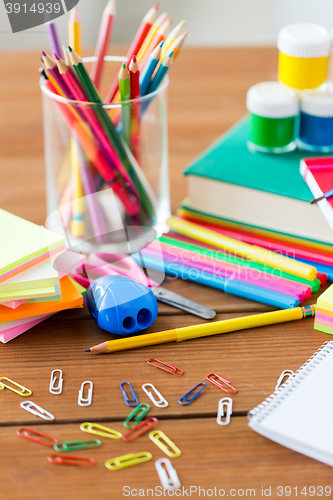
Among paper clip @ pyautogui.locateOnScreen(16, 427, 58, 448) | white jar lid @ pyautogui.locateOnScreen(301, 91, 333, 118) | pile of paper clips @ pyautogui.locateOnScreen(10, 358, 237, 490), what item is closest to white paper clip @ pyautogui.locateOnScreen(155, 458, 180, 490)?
pile of paper clips @ pyautogui.locateOnScreen(10, 358, 237, 490)

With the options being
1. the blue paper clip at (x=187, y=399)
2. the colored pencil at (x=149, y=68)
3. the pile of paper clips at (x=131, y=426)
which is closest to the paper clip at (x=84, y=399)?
the pile of paper clips at (x=131, y=426)

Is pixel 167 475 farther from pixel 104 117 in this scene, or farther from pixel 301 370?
pixel 104 117

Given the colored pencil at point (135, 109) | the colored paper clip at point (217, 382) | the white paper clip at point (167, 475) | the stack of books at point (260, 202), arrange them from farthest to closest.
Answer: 1. the stack of books at point (260, 202)
2. the colored pencil at point (135, 109)
3. the colored paper clip at point (217, 382)
4. the white paper clip at point (167, 475)

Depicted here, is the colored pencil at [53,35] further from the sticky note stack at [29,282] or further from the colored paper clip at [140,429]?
the colored paper clip at [140,429]

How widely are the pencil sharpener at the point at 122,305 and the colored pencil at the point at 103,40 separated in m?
0.34

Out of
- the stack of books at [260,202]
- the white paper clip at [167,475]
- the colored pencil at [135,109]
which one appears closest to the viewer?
the white paper clip at [167,475]

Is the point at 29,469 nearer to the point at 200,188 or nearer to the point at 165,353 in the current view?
the point at 165,353

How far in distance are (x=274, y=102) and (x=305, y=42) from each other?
0.11 m

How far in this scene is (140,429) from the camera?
63 cm

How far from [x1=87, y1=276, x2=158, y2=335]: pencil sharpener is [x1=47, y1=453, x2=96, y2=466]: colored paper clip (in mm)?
187

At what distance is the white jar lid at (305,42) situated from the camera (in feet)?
3.03

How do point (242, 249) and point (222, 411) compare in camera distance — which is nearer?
point (222, 411)

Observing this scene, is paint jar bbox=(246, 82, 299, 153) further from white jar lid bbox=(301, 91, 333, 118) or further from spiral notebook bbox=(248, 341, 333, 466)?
spiral notebook bbox=(248, 341, 333, 466)

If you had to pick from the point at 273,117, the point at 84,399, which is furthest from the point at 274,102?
the point at 84,399
